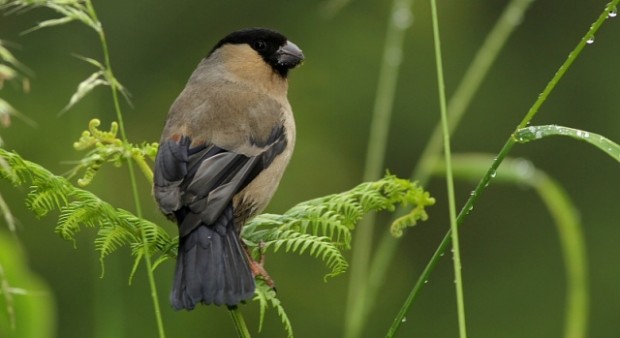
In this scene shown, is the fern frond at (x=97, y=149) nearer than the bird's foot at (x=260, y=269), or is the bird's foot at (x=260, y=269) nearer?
the fern frond at (x=97, y=149)

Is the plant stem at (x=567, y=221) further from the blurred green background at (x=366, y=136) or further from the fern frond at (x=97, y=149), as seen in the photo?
the blurred green background at (x=366, y=136)

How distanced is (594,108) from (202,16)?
2.95m

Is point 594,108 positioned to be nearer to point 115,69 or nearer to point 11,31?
point 115,69

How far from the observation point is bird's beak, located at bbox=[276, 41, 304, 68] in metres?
4.00

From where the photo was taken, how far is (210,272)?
267 centimetres

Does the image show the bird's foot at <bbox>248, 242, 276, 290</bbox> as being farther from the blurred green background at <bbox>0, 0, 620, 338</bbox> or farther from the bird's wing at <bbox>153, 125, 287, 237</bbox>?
the blurred green background at <bbox>0, 0, 620, 338</bbox>

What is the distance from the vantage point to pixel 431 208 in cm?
837

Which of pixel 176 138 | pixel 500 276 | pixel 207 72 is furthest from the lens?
pixel 500 276

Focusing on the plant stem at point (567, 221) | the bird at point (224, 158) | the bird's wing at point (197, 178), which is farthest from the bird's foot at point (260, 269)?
the plant stem at point (567, 221)

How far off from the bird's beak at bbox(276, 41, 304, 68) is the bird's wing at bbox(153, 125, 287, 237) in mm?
736

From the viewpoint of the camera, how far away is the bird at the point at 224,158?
265 centimetres

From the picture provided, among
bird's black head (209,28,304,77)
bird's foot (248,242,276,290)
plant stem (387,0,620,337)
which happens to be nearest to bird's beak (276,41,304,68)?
bird's black head (209,28,304,77)

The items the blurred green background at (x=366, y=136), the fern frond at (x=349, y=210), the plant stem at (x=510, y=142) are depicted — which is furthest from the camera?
the blurred green background at (x=366, y=136)

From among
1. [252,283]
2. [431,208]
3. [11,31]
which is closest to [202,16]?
[11,31]
